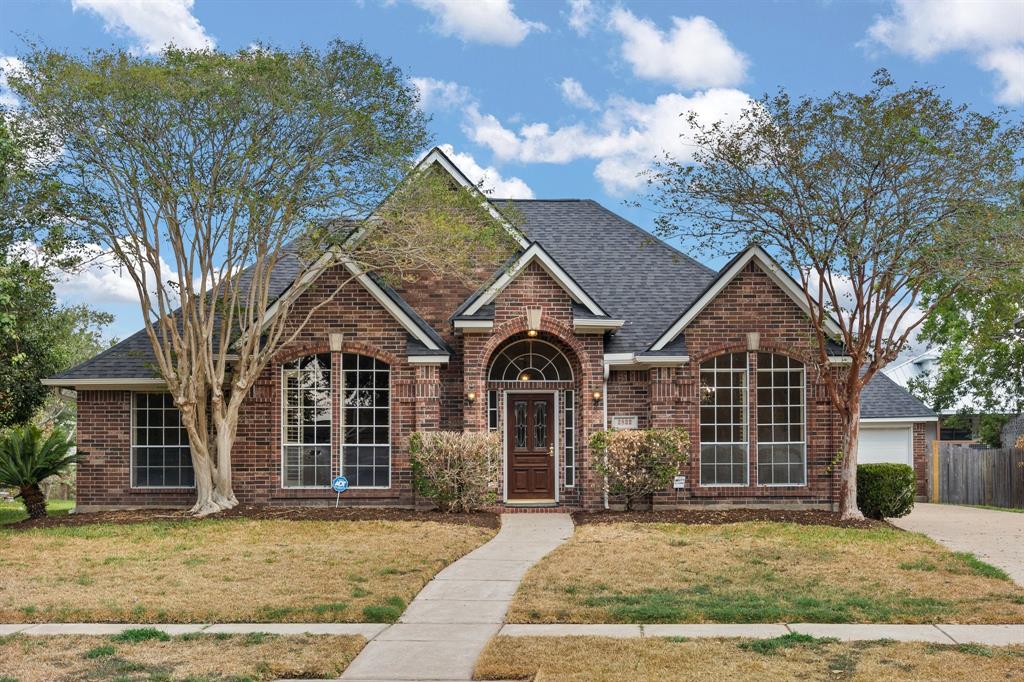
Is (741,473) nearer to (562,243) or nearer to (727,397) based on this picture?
(727,397)

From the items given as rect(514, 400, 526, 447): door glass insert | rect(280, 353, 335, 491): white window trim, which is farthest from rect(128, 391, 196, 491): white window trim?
rect(514, 400, 526, 447): door glass insert

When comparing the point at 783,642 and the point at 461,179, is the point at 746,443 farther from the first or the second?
the point at 783,642

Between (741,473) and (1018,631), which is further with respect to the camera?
(741,473)

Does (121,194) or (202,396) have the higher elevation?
(121,194)

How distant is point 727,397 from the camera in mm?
20266

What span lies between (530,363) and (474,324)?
5.60 feet

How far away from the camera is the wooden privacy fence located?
27.6 meters

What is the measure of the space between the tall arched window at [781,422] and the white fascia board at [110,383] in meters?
11.5

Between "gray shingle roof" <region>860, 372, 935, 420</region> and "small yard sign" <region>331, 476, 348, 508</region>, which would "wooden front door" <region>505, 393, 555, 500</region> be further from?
"gray shingle roof" <region>860, 372, 935, 420</region>

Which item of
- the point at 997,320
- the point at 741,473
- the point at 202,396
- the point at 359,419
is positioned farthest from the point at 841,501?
the point at 202,396

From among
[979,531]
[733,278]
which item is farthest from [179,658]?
[979,531]

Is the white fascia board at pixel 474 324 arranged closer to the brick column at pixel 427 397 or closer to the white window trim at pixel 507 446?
the brick column at pixel 427 397

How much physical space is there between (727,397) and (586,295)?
3.48 m

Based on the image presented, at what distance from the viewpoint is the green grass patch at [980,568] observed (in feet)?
40.9
